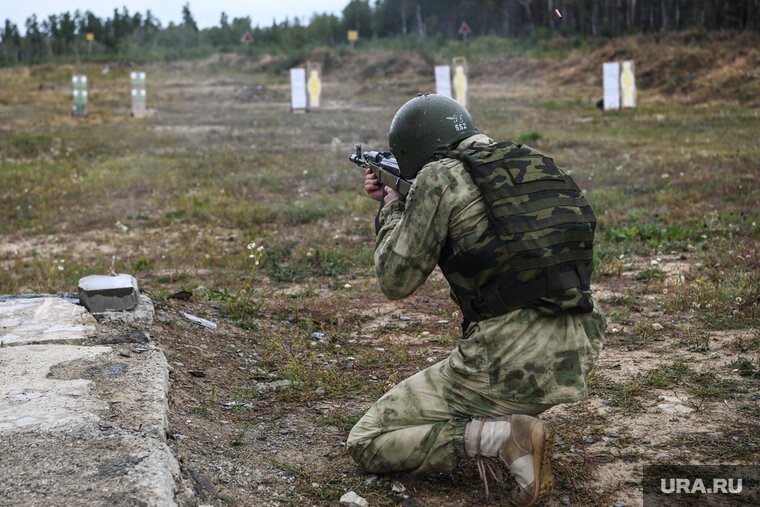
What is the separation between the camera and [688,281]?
5.53 metres

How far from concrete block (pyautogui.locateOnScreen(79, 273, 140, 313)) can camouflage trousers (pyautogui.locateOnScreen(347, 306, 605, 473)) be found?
6.16 ft

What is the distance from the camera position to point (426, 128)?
3.07 meters

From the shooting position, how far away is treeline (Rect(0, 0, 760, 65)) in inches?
1572

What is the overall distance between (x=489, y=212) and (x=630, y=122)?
16350 mm

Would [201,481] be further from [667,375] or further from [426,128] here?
[667,375]

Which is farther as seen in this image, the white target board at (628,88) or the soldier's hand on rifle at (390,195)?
the white target board at (628,88)

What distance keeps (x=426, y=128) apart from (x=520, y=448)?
4.36 feet

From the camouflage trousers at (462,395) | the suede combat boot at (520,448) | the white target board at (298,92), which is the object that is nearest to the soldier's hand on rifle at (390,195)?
the camouflage trousers at (462,395)

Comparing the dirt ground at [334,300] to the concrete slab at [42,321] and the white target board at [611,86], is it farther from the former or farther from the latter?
the white target board at [611,86]

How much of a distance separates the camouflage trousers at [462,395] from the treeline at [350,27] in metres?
36.9

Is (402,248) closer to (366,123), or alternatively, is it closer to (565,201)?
A: (565,201)

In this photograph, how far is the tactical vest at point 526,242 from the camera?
265 centimetres

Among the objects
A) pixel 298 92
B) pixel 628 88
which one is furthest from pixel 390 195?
pixel 298 92

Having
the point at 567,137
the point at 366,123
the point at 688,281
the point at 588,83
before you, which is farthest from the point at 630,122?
the point at 688,281
